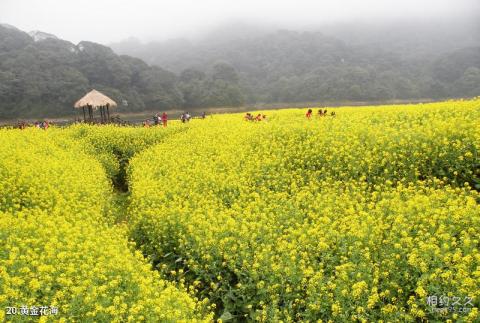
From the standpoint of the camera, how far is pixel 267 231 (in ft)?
24.6

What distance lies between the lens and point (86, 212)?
870 cm

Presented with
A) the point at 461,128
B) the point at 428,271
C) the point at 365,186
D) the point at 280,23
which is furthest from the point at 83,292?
the point at 280,23

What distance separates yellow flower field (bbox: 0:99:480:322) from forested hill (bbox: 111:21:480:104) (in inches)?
1773

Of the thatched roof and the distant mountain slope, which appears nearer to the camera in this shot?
the thatched roof

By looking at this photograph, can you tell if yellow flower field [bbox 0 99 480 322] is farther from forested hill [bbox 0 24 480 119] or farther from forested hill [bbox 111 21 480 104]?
forested hill [bbox 111 21 480 104]

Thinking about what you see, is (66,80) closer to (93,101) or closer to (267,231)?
(93,101)

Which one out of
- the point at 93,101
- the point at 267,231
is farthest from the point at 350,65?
the point at 267,231

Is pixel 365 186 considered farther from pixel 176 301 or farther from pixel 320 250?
pixel 176 301

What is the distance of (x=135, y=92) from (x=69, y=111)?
8.40m

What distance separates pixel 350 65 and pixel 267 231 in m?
70.9

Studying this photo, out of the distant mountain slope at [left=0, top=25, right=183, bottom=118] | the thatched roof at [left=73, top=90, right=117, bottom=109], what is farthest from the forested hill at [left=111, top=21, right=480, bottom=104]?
the thatched roof at [left=73, top=90, right=117, bottom=109]

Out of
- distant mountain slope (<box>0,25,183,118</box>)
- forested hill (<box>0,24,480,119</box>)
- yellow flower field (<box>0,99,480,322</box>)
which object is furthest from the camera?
forested hill (<box>0,24,480,119</box>)

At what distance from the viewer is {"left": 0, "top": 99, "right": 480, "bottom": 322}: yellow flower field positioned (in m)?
5.37

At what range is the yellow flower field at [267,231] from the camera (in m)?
5.37
